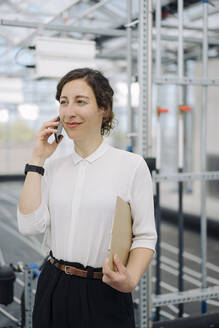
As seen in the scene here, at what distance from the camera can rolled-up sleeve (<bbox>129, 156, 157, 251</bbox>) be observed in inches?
54.6

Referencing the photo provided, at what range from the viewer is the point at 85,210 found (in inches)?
55.0

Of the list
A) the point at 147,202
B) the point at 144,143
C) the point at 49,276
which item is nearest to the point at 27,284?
the point at 144,143

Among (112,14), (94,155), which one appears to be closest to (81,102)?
(94,155)

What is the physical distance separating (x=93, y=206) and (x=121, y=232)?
0.48 feet

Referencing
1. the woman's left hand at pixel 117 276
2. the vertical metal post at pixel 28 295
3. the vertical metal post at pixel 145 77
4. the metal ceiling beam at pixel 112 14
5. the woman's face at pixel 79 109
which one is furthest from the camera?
the metal ceiling beam at pixel 112 14

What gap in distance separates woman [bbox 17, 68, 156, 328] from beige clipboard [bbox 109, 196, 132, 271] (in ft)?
0.10

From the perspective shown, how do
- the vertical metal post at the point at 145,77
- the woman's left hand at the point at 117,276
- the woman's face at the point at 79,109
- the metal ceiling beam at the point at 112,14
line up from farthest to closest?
1. the metal ceiling beam at the point at 112,14
2. the vertical metal post at the point at 145,77
3. the woman's face at the point at 79,109
4. the woman's left hand at the point at 117,276

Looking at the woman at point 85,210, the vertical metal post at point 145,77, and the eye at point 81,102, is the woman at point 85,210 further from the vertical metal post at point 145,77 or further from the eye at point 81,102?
the vertical metal post at point 145,77

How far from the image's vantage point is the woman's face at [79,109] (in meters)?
1.38

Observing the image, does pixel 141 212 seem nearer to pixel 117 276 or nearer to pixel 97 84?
pixel 117 276

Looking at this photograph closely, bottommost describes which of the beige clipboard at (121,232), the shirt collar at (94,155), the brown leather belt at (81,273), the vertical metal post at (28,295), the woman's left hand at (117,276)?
the vertical metal post at (28,295)

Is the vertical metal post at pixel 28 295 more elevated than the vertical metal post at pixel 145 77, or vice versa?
the vertical metal post at pixel 145 77

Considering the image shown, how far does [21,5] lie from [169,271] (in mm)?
4810

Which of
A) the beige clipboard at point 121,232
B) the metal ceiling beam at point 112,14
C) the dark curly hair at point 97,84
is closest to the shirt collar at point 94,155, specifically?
the dark curly hair at point 97,84
